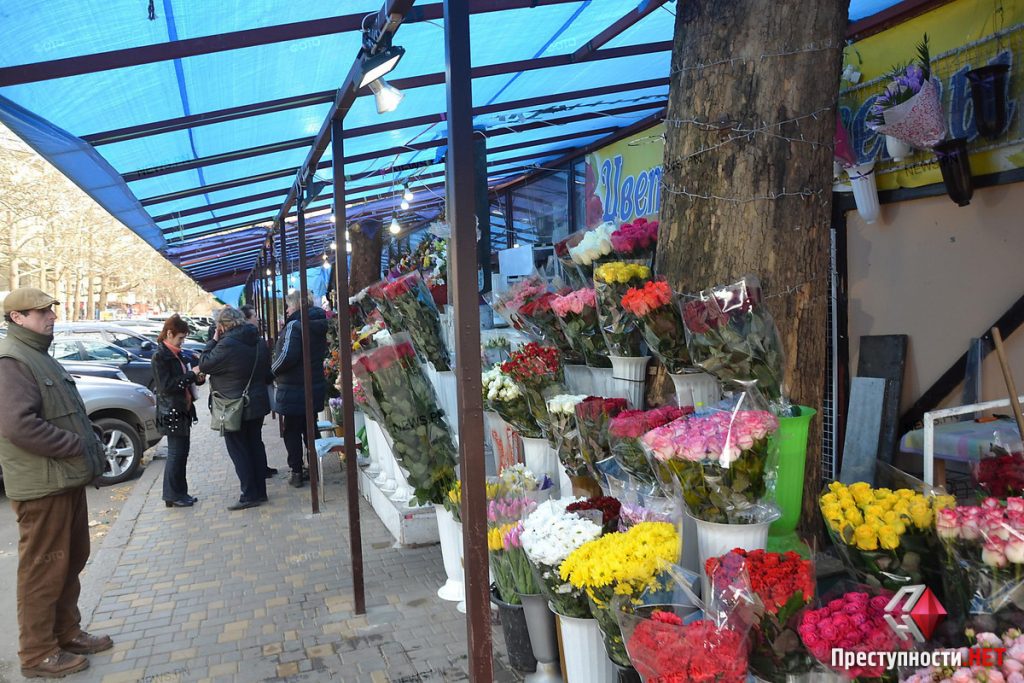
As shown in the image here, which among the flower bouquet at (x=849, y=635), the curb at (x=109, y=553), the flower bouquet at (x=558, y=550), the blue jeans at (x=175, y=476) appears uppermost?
the flower bouquet at (x=849, y=635)

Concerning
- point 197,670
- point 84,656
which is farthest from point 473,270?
point 84,656

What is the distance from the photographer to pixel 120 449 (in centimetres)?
926

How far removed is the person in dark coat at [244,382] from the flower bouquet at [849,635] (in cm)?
619

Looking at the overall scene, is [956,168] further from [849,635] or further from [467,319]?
[849,635]

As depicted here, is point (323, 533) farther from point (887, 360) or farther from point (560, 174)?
point (560, 174)

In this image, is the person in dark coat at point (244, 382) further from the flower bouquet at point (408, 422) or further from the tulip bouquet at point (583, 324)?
the tulip bouquet at point (583, 324)

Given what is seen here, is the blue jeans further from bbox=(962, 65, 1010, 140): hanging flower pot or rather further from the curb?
bbox=(962, 65, 1010, 140): hanging flower pot

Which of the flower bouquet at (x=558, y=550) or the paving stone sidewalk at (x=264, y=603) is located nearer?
the flower bouquet at (x=558, y=550)

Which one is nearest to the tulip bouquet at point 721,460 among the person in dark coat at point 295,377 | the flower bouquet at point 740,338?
the flower bouquet at point 740,338

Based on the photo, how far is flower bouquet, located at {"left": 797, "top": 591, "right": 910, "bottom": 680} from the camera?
5.83 feet

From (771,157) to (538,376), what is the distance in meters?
1.46

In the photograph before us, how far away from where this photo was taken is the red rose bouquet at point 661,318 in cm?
291

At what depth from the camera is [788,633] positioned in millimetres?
1953

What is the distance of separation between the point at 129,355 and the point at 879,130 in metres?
14.4
